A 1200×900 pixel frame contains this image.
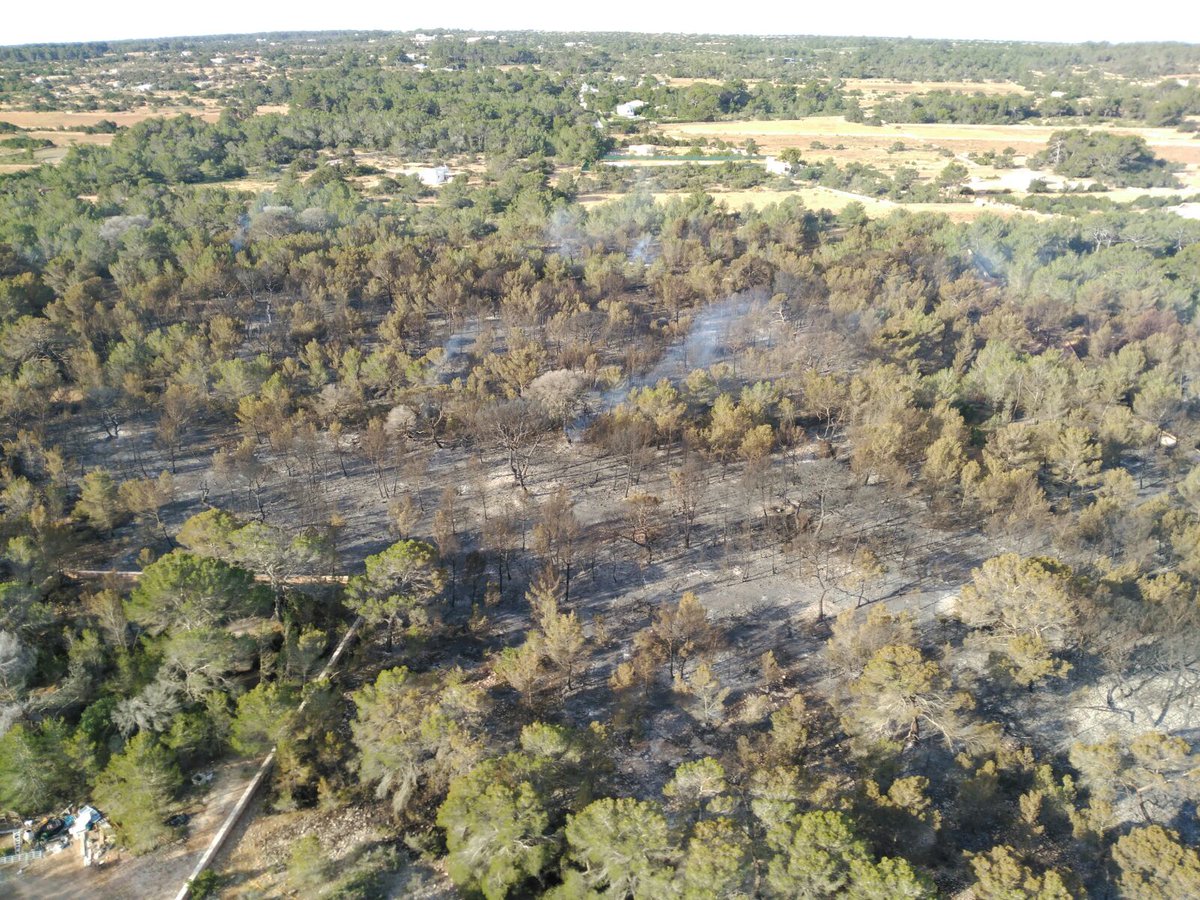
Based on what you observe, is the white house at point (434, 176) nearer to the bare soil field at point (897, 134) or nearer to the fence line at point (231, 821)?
the bare soil field at point (897, 134)

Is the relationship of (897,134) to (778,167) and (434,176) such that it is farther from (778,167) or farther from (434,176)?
(434,176)

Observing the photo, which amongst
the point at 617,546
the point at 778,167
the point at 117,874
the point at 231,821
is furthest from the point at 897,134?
the point at 117,874

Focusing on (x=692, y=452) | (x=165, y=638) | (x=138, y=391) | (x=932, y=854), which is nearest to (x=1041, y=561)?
(x=932, y=854)

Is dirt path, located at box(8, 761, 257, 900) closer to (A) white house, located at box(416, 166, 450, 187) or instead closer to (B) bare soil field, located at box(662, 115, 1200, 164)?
(A) white house, located at box(416, 166, 450, 187)

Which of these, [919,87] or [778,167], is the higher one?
[919,87]

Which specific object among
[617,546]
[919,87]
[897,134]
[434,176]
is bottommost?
[617,546]

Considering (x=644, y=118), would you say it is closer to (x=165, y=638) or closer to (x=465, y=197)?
(x=465, y=197)
